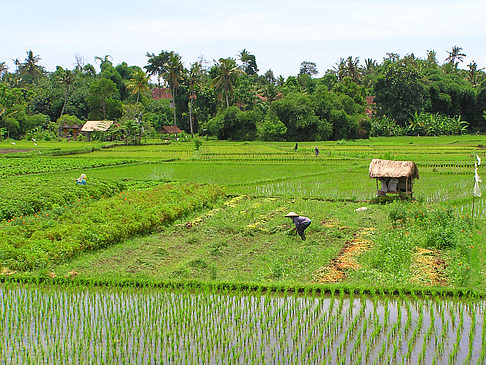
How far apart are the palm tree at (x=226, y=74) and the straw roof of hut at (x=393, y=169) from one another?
30048 mm

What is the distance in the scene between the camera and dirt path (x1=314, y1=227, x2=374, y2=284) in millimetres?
8719

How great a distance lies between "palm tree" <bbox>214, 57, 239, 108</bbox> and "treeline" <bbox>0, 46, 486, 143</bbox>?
0.08 meters

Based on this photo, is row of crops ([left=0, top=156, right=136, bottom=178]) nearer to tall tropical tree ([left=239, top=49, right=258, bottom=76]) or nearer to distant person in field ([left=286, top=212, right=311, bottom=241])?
distant person in field ([left=286, top=212, right=311, bottom=241])

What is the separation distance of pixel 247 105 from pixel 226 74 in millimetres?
5284

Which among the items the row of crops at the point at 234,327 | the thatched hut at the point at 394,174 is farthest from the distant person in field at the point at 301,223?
the thatched hut at the point at 394,174

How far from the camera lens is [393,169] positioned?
15.0 metres

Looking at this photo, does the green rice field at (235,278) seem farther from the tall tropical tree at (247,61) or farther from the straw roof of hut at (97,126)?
the tall tropical tree at (247,61)

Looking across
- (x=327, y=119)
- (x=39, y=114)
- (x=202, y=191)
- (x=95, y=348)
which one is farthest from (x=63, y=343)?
(x=39, y=114)

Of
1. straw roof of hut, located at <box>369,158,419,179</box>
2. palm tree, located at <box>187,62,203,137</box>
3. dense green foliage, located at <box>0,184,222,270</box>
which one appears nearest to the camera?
dense green foliage, located at <box>0,184,222,270</box>

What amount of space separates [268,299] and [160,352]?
6.65ft

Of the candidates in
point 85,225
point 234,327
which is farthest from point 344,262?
point 85,225

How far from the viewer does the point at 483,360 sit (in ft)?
19.4

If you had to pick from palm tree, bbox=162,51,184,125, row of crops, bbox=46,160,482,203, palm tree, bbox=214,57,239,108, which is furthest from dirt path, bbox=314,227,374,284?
palm tree, bbox=162,51,184,125

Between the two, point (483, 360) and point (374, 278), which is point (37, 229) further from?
A: point (483, 360)
